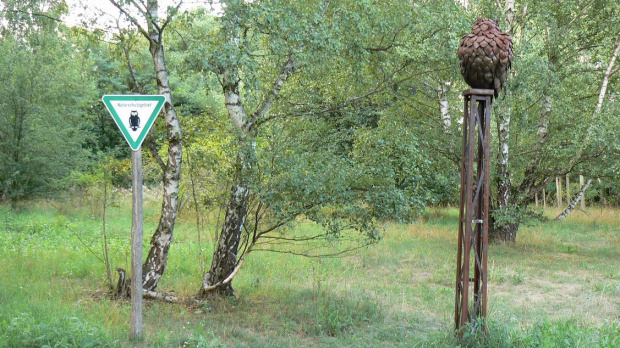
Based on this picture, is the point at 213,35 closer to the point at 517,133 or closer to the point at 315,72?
the point at 315,72

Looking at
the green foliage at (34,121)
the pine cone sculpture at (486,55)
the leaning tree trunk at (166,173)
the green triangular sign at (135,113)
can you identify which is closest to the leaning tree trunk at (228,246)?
the leaning tree trunk at (166,173)

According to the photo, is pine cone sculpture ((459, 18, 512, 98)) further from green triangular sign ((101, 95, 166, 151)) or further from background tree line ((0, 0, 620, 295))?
green triangular sign ((101, 95, 166, 151))

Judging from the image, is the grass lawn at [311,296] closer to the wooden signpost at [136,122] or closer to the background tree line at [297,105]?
the background tree line at [297,105]

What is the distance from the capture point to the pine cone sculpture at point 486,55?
Result: 19.4 ft

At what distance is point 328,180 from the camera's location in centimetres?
739

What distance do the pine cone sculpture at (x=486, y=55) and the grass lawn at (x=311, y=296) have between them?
248 cm

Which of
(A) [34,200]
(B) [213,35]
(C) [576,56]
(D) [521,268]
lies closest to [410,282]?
(D) [521,268]

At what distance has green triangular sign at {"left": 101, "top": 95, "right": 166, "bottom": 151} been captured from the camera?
18.2ft

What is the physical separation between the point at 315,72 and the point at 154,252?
3.47m

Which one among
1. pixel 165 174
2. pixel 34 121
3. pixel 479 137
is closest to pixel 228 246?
pixel 165 174

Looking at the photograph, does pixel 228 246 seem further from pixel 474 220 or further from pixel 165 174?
pixel 474 220

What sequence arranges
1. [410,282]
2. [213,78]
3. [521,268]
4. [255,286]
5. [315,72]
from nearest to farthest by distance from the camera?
[213,78] → [315,72] → [255,286] → [410,282] → [521,268]

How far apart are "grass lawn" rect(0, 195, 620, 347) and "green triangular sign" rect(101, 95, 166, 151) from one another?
1.86 metres

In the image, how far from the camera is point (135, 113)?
563cm
